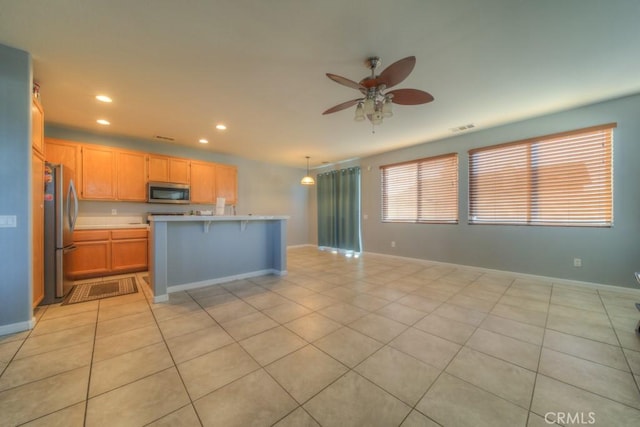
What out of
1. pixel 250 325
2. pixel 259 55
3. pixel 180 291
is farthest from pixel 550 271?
pixel 180 291

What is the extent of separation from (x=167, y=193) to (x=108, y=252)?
1.45 meters

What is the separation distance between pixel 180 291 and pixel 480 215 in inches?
205

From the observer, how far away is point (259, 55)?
89.9 inches

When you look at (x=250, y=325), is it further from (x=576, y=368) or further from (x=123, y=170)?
(x=123, y=170)

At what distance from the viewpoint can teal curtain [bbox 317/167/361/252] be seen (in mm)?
6477

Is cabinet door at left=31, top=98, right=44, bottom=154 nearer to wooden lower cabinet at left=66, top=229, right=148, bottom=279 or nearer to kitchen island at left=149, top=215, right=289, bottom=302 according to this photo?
kitchen island at left=149, top=215, right=289, bottom=302

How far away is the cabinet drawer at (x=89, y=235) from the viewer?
150 inches

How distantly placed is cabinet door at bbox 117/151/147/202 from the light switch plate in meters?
2.49

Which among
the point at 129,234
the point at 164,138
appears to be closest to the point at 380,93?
the point at 164,138

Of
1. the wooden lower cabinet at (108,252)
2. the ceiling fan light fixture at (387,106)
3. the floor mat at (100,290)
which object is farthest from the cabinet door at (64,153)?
the ceiling fan light fixture at (387,106)

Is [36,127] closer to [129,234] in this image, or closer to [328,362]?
[129,234]

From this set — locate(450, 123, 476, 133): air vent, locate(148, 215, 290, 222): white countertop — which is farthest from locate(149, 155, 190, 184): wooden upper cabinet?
locate(450, 123, 476, 133): air vent

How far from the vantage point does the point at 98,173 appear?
14.0ft

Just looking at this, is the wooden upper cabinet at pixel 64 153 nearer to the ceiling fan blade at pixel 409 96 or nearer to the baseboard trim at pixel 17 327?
the baseboard trim at pixel 17 327
